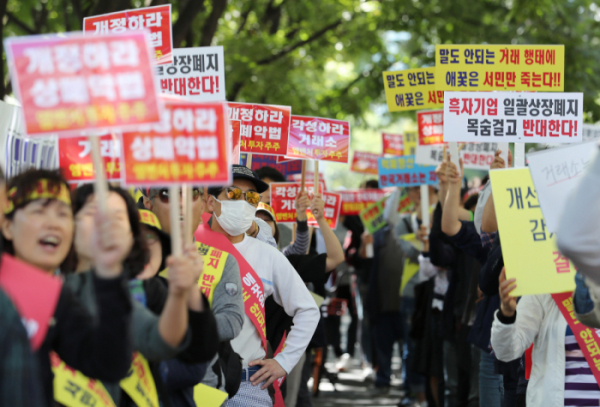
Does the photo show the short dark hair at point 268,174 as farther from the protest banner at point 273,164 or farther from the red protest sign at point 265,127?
the red protest sign at point 265,127

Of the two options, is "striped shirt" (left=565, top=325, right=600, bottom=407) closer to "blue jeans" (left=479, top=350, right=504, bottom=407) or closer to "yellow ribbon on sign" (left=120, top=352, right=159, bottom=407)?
"blue jeans" (left=479, top=350, right=504, bottom=407)

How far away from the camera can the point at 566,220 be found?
216 centimetres

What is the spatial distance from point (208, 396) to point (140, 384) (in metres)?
0.65

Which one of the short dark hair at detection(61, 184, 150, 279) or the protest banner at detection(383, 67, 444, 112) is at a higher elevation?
the protest banner at detection(383, 67, 444, 112)

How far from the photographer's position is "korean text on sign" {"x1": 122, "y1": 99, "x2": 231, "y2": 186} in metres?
2.54

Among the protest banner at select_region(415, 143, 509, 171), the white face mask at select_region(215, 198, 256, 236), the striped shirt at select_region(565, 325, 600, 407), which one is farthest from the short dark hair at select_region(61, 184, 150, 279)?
the protest banner at select_region(415, 143, 509, 171)

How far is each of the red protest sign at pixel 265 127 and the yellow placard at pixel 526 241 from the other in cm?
300

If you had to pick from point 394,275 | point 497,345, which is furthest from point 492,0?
point 497,345

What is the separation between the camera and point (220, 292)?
11.8 ft

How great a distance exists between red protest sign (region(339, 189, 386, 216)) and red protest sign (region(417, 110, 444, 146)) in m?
3.24

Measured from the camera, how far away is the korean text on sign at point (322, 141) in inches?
269

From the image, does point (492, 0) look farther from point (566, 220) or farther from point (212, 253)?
point (566, 220)

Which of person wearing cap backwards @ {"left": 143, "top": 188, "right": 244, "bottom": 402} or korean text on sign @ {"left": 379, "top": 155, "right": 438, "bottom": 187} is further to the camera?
korean text on sign @ {"left": 379, "top": 155, "right": 438, "bottom": 187}

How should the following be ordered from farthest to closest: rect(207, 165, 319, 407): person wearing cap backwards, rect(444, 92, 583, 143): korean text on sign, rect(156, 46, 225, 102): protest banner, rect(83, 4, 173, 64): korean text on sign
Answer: rect(156, 46, 225, 102): protest banner, rect(83, 4, 173, 64): korean text on sign, rect(444, 92, 583, 143): korean text on sign, rect(207, 165, 319, 407): person wearing cap backwards
